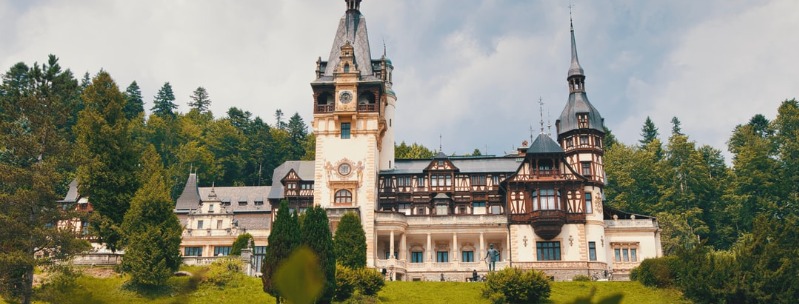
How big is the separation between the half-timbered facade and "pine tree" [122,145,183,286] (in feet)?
52.1

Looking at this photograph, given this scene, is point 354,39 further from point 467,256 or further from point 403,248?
point 467,256

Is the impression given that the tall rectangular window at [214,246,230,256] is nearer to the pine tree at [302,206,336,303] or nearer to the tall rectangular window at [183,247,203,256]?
the tall rectangular window at [183,247,203,256]

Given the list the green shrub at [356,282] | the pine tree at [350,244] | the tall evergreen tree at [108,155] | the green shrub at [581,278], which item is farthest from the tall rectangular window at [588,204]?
the tall evergreen tree at [108,155]

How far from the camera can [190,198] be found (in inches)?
2889

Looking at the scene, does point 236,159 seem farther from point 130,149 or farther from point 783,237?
point 783,237

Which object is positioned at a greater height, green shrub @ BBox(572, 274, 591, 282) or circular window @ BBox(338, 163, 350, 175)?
circular window @ BBox(338, 163, 350, 175)

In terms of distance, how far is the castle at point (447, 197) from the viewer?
179 ft

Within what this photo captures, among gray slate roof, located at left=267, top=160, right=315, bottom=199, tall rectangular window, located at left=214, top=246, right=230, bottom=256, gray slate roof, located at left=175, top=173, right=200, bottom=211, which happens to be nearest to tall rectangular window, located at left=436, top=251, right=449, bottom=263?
gray slate roof, located at left=267, top=160, right=315, bottom=199

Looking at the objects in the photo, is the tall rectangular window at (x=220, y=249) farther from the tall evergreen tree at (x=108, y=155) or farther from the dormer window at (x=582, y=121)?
the dormer window at (x=582, y=121)

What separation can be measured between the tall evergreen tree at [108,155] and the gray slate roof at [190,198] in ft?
84.0

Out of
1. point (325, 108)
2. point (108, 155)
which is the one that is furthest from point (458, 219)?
point (108, 155)

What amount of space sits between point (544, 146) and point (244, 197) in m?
31.8

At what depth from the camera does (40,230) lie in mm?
33844

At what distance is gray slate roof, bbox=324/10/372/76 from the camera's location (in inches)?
2435
